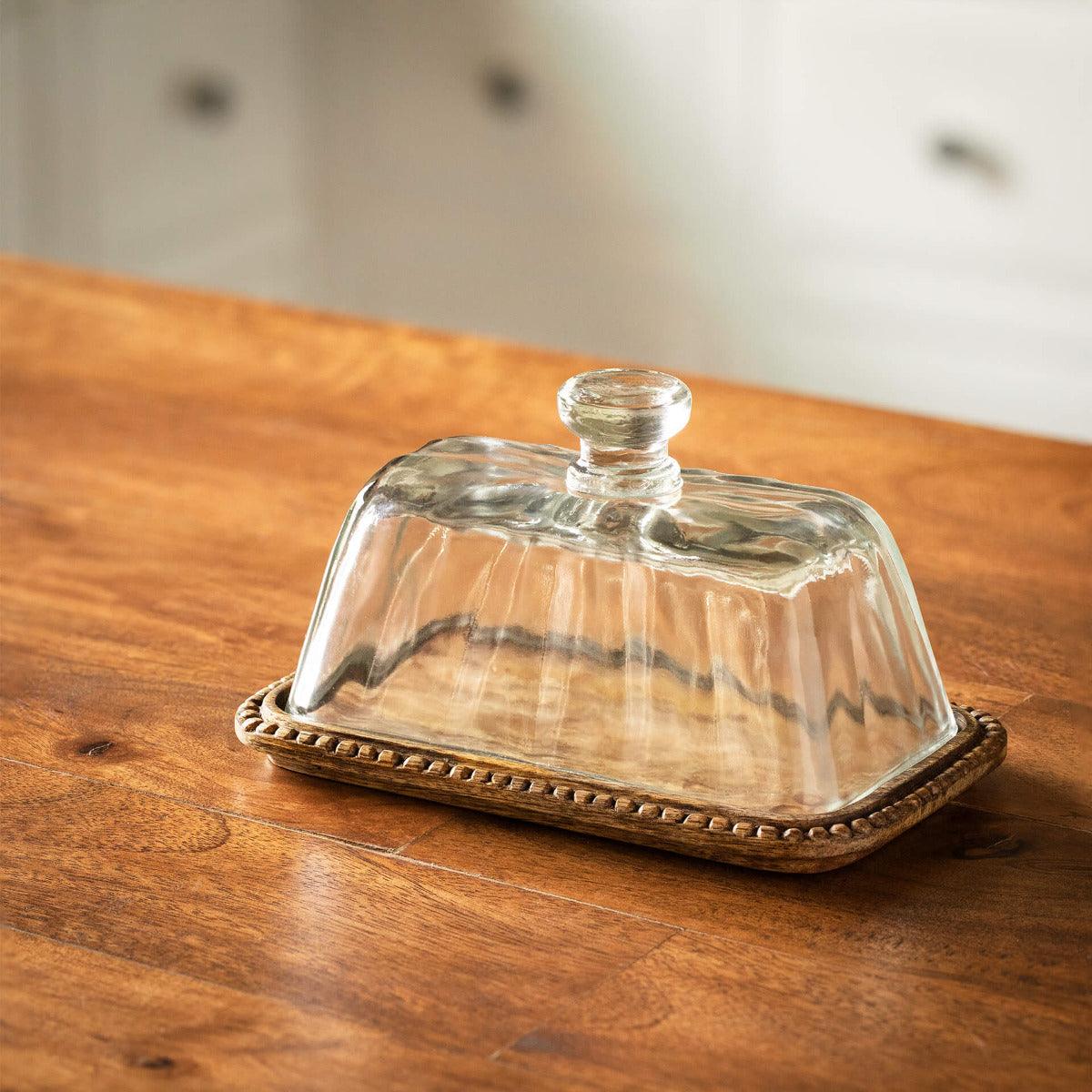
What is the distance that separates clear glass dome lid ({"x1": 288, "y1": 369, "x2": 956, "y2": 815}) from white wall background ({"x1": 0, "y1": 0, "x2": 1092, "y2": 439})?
6.87ft

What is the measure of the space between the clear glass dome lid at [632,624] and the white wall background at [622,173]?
2.09 metres

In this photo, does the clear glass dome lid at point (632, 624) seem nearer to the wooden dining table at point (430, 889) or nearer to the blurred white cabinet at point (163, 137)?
the wooden dining table at point (430, 889)

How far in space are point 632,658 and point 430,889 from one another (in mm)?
99

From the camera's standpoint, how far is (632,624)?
1.68 ft

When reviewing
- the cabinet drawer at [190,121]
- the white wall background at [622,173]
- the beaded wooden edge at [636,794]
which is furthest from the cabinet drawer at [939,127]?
the beaded wooden edge at [636,794]

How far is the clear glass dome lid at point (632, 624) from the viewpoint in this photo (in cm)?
49

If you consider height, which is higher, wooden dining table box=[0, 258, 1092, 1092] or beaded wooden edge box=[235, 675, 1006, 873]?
beaded wooden edge box=[235, 675, 1006, 873]

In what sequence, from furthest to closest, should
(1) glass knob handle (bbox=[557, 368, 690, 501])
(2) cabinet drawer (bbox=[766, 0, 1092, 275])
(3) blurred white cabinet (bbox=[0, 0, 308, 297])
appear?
(3) blurred white cabinet (bbox=[0, 0, 308, 297])
(2) cabinet drawer (bbox=[766, 0, 1092, 275])
(1) glass knob handle (bbox=[557, 368, 690, 501])

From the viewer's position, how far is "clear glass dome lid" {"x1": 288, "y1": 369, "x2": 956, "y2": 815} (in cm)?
49

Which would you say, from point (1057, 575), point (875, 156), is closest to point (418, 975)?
point (1057, 575)

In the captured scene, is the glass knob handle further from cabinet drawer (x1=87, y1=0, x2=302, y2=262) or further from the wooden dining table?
cabinet drawer (x1=87, y1=0, x2=302, y2=262)

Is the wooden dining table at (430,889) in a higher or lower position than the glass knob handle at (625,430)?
lower

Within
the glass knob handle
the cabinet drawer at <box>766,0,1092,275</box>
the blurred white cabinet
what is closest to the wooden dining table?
the glass knob handle

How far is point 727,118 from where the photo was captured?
267 centimetres
